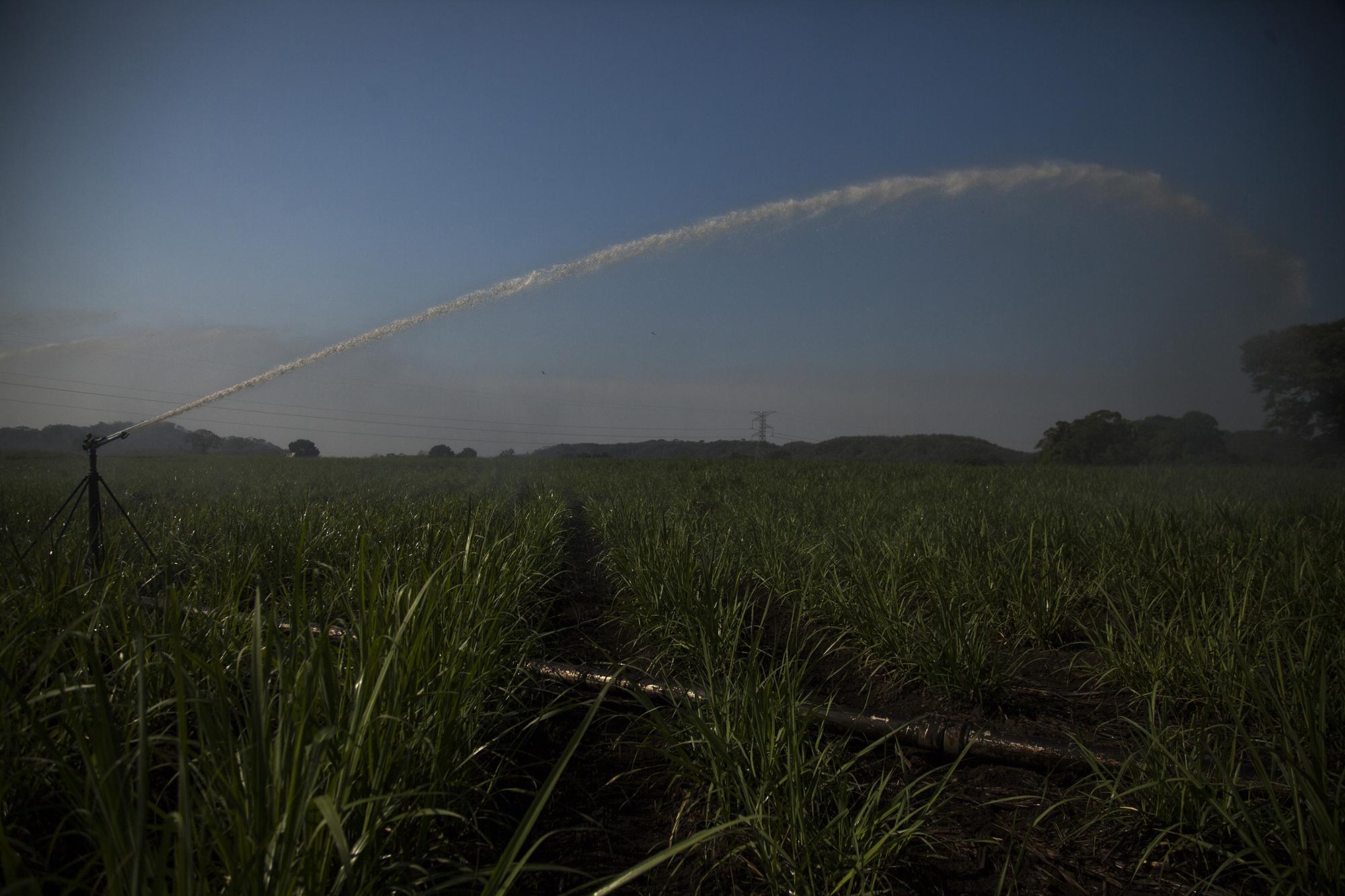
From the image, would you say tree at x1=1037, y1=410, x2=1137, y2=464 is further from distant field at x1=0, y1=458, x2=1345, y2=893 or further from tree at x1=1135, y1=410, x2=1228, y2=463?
distant field at x1=0, y1=458, x2=1345, y2=893

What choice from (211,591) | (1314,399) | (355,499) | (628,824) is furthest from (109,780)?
(1314,399)

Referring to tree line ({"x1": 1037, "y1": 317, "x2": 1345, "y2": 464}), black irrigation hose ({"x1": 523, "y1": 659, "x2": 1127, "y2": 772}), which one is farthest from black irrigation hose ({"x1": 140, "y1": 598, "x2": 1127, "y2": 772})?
tree line ({"x1": 1037, "y1": 317, "x2": 1345, "y2": 464})

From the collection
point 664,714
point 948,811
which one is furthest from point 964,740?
point 664,714

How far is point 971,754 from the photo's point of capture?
93.9 inches

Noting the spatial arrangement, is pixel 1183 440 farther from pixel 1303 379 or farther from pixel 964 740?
pixel 964 740

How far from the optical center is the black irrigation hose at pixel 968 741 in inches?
88.3

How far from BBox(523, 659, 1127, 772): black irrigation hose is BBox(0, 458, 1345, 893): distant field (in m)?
0.06

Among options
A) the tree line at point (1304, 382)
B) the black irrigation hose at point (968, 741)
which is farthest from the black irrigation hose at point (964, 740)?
the tree line at point (1304, 382)

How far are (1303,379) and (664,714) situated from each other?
1612 centimetres

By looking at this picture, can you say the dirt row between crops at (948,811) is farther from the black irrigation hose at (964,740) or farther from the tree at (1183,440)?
the tree at (1183,440)

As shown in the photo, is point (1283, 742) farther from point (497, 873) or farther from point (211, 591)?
point (211, 591)

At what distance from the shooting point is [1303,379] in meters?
13.1

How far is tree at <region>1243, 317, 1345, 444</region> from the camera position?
12914mm

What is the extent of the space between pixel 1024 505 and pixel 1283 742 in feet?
21.6
